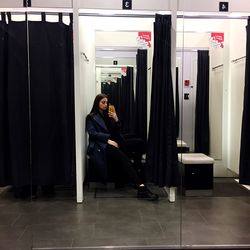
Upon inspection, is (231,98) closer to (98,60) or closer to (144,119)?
(144,119)

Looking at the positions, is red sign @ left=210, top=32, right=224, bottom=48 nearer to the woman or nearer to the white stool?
the white stool

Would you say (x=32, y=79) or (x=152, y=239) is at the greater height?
(x=32, y=79)

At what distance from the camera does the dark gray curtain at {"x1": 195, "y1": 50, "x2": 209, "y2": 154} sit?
9.48ft

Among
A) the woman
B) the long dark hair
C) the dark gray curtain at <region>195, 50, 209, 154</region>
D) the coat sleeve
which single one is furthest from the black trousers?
the dark gray curtain at <region>195, 50, 209, 154</region>

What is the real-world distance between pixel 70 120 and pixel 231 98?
1.59 m

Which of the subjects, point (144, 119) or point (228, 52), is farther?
point (144, 119)

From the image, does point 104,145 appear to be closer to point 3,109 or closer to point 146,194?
point 146,194

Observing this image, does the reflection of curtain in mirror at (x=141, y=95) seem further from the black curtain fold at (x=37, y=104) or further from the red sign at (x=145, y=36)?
the black curtain fold at (x=37, y=104)

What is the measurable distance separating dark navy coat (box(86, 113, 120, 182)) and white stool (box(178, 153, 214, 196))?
2.58 ft

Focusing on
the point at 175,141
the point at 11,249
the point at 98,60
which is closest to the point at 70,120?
the point at 98,60

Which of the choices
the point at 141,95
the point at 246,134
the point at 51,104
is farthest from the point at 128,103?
the point at 246,134

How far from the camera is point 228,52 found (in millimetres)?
3053

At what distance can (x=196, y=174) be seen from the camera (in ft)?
9.83

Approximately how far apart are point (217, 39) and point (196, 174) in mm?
1341
